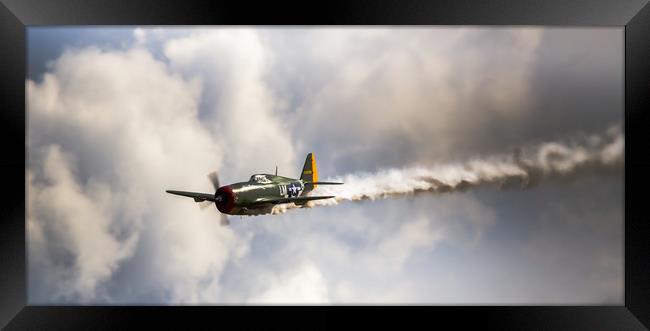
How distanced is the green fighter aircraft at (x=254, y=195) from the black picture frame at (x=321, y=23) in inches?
177

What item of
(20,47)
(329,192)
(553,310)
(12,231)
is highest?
(20,47)

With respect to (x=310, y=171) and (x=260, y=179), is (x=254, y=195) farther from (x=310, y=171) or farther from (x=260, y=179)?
(x=310, y=171)

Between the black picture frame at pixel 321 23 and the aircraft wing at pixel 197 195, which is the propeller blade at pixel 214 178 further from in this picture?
the black picture frame at pixel 321 23

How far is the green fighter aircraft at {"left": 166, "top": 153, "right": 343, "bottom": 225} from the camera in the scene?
58.0ft

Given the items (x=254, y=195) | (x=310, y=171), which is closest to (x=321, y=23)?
(x=254, y=195)

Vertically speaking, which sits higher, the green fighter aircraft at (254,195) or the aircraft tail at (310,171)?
the aircraft tail at (310,171)

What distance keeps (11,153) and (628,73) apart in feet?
43.5

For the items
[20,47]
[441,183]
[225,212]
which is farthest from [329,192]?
[20,47]

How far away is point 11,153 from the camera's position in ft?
44.2

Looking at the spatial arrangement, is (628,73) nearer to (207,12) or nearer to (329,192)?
(207,12)

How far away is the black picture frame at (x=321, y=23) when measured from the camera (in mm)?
12773

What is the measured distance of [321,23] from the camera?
12.8m

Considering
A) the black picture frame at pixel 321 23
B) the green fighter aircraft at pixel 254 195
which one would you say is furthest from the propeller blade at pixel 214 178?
the black picture frame at pixel 321 23

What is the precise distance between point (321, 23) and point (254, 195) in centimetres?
705
